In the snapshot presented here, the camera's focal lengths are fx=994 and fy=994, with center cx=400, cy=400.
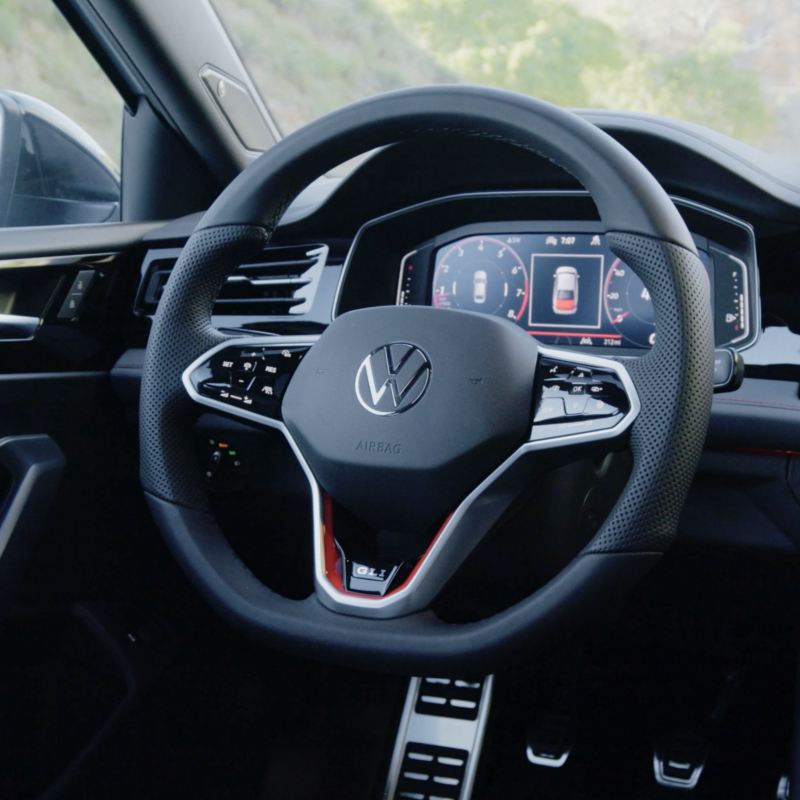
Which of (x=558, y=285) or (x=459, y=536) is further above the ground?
(x=558, y=285)

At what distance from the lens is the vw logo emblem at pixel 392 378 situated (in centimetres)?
110

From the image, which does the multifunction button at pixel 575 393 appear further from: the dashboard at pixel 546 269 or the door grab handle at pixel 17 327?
the door grab handle at pixel 17 327

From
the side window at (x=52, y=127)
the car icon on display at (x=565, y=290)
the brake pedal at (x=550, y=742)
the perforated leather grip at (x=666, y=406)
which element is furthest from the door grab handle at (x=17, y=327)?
the brake pedal at (x=550, y=742)

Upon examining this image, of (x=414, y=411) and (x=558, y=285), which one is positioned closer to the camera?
(x=414, y=411)

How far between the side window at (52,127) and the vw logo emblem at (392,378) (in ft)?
3.05

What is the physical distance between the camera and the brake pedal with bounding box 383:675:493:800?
172 cm

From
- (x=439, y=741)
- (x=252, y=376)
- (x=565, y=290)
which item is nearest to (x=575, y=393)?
(x=252, y=376)

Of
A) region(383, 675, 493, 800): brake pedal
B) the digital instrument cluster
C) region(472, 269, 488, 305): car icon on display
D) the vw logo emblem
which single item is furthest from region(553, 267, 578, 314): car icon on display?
region(383, 675, 493, 800): brake pedal

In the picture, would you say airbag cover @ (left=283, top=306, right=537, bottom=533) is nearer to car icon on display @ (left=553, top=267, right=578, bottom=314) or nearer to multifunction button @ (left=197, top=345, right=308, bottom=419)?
multifunction button @ (left=197, top=345, right=308, bottom=419)

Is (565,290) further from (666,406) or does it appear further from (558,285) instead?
(666,406)

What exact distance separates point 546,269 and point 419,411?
55 centimetres

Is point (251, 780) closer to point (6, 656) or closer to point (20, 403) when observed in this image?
point (6, 656)

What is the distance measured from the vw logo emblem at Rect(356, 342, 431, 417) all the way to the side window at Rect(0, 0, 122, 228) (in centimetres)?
93

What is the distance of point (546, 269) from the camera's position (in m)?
1.55
